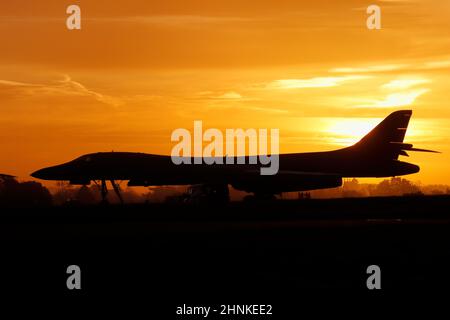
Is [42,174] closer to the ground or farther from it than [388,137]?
closer to the ground

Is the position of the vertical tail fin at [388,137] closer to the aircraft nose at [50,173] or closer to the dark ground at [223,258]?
the aircraft nose at [50,173]

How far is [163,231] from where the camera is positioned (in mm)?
27141

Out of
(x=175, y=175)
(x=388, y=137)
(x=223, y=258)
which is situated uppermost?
(x=388, y=137)

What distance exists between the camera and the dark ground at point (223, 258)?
1352 centimetres

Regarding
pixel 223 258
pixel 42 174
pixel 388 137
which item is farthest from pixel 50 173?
pixel 223 258

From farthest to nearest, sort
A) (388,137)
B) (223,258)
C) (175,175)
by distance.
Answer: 1. (388,137)
2. (175,175)
3. (223,258)

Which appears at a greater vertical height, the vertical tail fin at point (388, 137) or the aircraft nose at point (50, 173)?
the vertical tail fin at point (388, 137)

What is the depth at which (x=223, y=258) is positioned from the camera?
1800 cm

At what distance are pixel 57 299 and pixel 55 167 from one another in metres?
41.4

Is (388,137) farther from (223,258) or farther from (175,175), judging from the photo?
(223,258)

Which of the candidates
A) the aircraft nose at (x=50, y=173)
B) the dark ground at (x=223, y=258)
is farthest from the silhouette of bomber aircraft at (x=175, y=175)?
the dark ground at (x=223, y=258)

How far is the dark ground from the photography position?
44.4ft

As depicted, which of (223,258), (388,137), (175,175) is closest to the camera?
(223,258)
